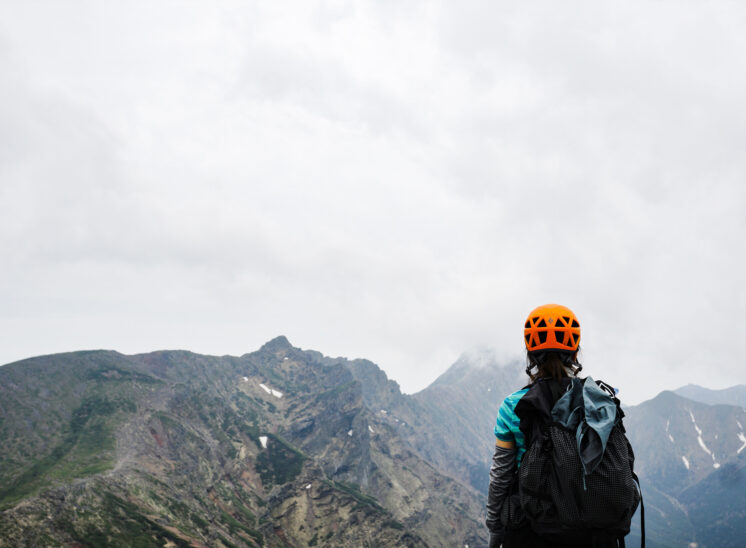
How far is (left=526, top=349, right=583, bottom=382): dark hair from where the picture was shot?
24.1ft

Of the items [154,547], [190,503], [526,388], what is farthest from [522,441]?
[190,503]

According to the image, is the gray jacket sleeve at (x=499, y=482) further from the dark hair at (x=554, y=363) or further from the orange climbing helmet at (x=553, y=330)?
the orange climbing helmet at (x=553, y=330)

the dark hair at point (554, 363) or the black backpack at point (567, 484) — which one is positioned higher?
the dark hair at point (554, 363)

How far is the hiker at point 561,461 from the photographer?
586 cm

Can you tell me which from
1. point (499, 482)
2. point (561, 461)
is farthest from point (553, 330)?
Result: point (499, 482)

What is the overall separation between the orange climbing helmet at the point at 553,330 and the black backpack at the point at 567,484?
917mm

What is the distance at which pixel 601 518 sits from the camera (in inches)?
230

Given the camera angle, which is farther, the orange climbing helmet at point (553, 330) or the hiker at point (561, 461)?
the orange climbing helmet at point (553, 330)

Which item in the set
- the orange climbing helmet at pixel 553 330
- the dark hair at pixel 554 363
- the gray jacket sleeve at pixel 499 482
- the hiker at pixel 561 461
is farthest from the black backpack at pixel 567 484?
the orange climbing helmet at pixel 553 330

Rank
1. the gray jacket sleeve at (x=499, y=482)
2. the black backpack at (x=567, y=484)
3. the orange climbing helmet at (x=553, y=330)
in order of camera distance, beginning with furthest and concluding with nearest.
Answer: the orange climbing helmet at (x=553, y=330) < the gray jacket sleeve at (x=499, y=482) < the black backpack at (x=567, y=484)

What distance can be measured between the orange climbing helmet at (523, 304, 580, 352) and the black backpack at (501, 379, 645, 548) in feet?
3.01

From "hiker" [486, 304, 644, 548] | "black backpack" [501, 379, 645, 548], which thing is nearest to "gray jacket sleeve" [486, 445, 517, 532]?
"hiker" [486, 304, 644, 548]

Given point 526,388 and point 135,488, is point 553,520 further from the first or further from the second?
point 135,488

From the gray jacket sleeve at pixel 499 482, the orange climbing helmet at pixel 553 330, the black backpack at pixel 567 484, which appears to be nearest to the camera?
the black backpack at pixel 567 484
